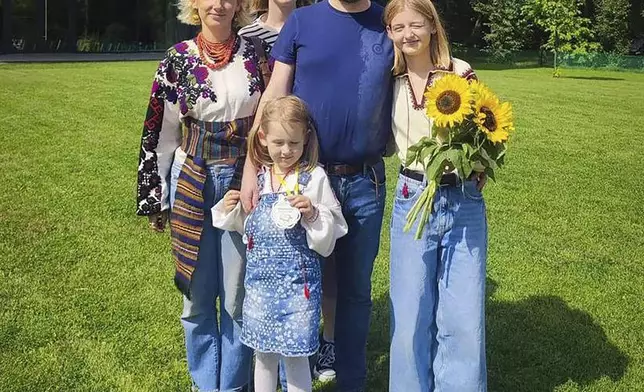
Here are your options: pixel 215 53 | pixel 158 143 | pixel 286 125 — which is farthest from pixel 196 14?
pixel 286 125

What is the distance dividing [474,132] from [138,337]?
2510mm

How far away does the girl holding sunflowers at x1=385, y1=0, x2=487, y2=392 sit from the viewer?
2967mm

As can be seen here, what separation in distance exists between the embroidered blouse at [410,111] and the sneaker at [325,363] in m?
1.33

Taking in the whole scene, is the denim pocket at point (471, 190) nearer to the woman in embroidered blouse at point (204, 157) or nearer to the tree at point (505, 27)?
the woman in embroidered blouse at point (204, 157)

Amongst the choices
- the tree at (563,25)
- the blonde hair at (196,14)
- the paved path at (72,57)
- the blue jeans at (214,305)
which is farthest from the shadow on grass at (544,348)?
the tree at (563,25)

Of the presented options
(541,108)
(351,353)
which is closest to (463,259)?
(351,353)

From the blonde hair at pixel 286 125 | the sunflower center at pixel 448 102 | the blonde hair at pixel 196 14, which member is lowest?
the blonde hair at pixel 286 125

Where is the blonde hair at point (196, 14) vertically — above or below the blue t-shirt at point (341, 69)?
above

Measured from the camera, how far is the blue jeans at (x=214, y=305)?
10.4 feet

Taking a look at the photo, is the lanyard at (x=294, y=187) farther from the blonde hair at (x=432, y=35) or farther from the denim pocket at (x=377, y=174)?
the blonde hair at (x=432, y=35)

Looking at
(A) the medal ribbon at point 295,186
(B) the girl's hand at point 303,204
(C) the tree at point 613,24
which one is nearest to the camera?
(B) the girl's hand at point 303,204

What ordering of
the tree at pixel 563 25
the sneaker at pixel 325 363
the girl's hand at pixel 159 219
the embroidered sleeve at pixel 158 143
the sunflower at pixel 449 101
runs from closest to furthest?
the sunflower at pixel 449 101
the embroidered sleeve at pixel 158 143
the girl's hand at pixel 159 219
the sneaker at pixel 325 363
the tree at pixel 563 25

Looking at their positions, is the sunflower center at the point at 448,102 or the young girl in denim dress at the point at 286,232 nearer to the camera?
the sunflower center at the point at 448,102

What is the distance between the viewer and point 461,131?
9.26ft
